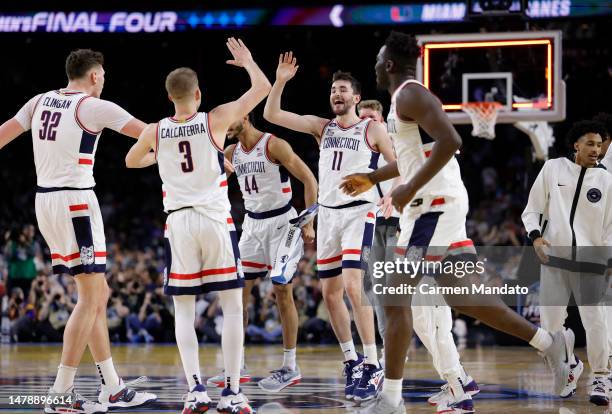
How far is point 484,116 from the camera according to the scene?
13578mm

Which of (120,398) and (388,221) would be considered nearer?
(120,398)

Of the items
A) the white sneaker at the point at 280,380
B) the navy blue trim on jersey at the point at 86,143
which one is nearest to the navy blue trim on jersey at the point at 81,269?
the navy blue trim on jersey at the point at 86,143

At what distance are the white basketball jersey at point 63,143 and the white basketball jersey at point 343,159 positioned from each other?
229cm

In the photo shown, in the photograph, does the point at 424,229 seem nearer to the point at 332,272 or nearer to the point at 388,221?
the point at 332,272

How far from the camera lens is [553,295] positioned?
7.79 metres

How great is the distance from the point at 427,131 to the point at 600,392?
2824mm

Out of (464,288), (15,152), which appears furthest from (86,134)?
(15,152)

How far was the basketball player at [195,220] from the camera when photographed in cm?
641

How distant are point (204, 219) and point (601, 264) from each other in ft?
11.2

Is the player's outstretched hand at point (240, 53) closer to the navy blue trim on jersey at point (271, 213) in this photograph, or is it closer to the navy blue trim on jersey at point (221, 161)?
the navy blue trim on jersey at point (221, 161)

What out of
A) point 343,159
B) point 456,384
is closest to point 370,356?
point 456,384

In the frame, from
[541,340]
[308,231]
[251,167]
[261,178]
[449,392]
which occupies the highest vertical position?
[251,167]

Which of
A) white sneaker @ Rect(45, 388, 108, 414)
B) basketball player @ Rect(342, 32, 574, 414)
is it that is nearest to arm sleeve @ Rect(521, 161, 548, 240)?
basketball player @ Rect(342, 32, 574, 414)

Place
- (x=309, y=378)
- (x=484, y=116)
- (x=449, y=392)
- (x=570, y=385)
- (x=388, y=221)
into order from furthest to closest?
1. (x=484, y=116)
2. (x=388, y=221)
3. (x=309, y=378)
4. (x=570, y=385)
5. (x=449, y=392)
